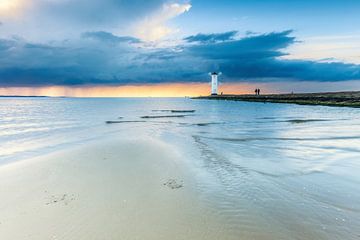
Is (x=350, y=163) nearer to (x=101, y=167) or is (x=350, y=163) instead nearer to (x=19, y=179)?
(x=101, y=167)

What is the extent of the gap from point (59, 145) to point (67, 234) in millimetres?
15893

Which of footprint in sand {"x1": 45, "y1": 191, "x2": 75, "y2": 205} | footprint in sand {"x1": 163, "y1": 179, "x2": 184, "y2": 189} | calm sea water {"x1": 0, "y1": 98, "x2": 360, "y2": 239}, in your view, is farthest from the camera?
footprint in sand {"x1": 163, "y1": 179, "x2": 184, "y2": 189}

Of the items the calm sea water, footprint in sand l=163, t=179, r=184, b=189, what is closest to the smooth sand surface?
footprint in sand l=163, t=179, r=184, b=189

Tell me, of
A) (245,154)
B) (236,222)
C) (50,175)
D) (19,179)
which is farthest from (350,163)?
(19,179)

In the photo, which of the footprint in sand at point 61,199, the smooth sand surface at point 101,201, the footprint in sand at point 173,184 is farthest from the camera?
the footprint in sand at point 173,184

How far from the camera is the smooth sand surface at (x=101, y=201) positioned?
290 inches

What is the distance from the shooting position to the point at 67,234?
23.8 feet

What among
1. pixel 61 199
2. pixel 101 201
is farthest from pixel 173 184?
pixel 61 199

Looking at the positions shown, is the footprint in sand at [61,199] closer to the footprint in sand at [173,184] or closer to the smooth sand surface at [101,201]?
the smooth sand surface at [101,201]

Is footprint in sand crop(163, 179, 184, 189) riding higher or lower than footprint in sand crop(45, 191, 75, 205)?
lower

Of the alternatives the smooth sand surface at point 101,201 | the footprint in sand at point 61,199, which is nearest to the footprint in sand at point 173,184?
the smooth sand surface at point 101,201

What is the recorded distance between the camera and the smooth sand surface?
7.38 metres

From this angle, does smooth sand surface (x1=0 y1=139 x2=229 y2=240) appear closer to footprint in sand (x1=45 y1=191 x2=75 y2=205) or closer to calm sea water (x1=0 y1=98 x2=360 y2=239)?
footprint in sand (x1=45 y1=191 x2=75 y2=205)

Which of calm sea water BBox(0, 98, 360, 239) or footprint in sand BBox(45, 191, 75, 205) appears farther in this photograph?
footprint in sand BBox(45, 191, 75, 205)
